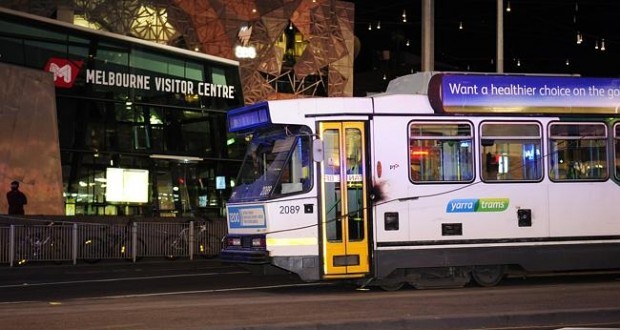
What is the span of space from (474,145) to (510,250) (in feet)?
6.17

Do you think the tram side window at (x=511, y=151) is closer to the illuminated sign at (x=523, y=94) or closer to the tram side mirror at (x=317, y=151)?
the illuminated sign at (x=523, y=94)

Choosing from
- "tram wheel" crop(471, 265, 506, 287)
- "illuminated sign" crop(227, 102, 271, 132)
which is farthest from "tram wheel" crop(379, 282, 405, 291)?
"illuminated sign" crop(227, 102, 271, 132)

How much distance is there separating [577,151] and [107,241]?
13705 millimetres

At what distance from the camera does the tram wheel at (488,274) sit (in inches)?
539

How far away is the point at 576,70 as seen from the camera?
5719 centimetres

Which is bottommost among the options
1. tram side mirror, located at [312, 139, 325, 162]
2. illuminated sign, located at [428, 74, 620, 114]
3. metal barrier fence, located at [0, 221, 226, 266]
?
metal barrier fence, located at [0, 221, 226, 266]

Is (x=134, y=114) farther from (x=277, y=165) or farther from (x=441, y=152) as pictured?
(x=441, y=152)

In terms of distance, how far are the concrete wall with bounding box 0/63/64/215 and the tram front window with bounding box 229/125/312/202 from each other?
14078 mm

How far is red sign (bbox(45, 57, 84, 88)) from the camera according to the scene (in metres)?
27.9

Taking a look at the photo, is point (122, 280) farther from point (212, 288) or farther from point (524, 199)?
point (524, 199)

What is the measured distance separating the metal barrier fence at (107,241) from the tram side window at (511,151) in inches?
496

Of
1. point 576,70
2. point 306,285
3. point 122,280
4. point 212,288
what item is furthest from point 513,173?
point 576,70

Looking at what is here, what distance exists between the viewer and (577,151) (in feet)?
45.7

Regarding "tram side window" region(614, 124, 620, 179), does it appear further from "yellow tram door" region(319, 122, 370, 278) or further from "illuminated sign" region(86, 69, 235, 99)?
"illuminated sign" region(86, 69, 235, 99)
